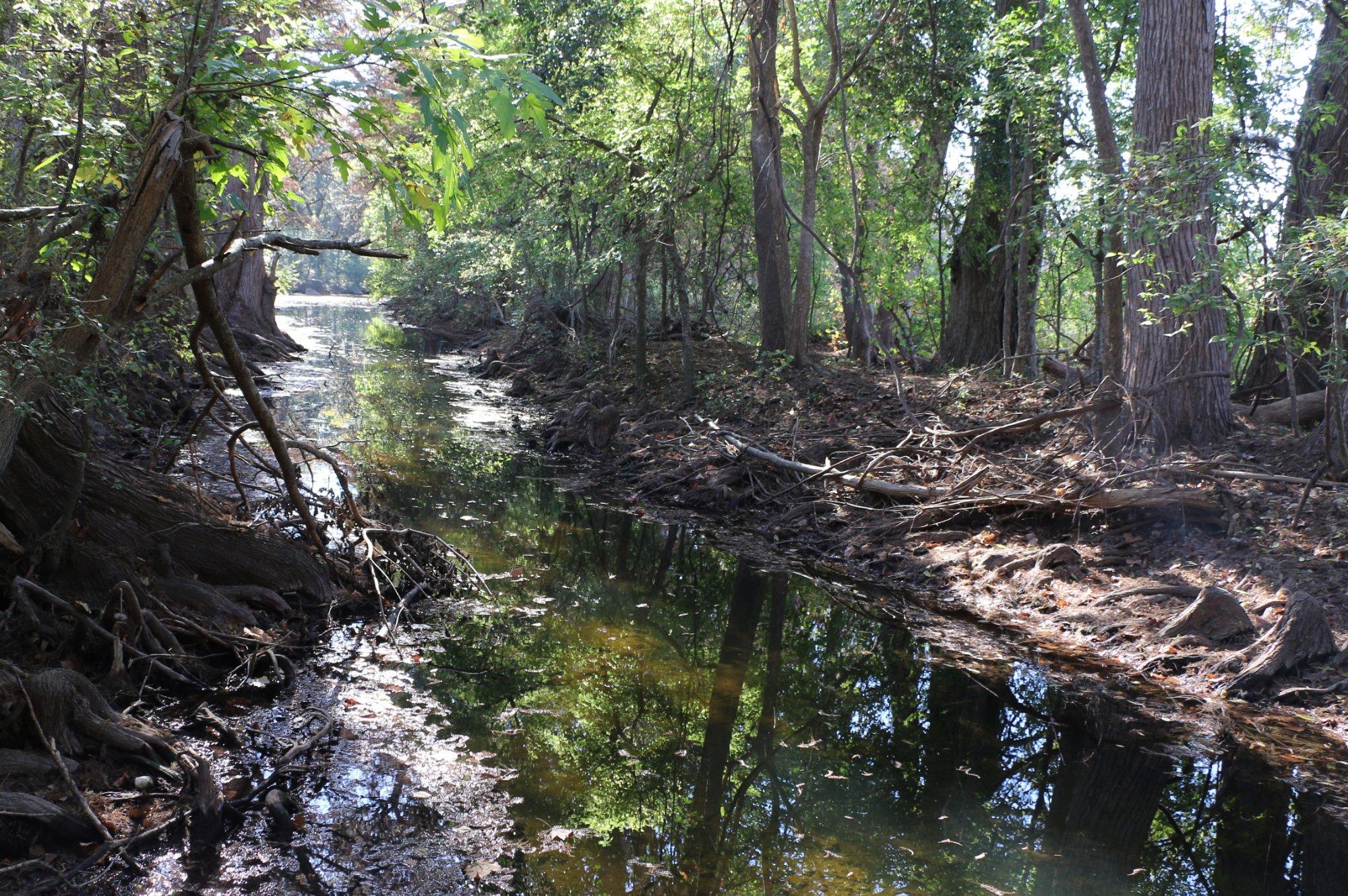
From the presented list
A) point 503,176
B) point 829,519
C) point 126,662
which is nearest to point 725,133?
point 503,176

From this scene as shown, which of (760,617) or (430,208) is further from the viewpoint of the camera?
(760,617)

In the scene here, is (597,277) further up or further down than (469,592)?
further up

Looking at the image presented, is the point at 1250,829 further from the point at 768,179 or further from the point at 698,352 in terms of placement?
the point at 698,352

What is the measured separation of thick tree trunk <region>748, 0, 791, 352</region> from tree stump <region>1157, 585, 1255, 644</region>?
1042 centimetres

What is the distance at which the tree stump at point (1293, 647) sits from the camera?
22.1ft

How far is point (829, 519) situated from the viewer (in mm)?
11156

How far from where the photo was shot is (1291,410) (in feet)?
30.9

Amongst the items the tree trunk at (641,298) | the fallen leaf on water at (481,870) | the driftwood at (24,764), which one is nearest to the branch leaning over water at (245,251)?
the driftwood at (24,764)

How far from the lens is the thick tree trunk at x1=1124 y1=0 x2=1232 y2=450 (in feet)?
30.5

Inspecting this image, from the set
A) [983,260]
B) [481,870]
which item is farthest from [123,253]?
[983,260]

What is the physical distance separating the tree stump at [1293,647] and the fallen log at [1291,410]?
3.20m

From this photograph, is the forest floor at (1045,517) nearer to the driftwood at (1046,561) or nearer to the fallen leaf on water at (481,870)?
the driftwood at (1046,561)

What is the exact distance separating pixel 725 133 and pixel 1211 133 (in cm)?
1051

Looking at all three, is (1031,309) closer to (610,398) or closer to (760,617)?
(610,398)
